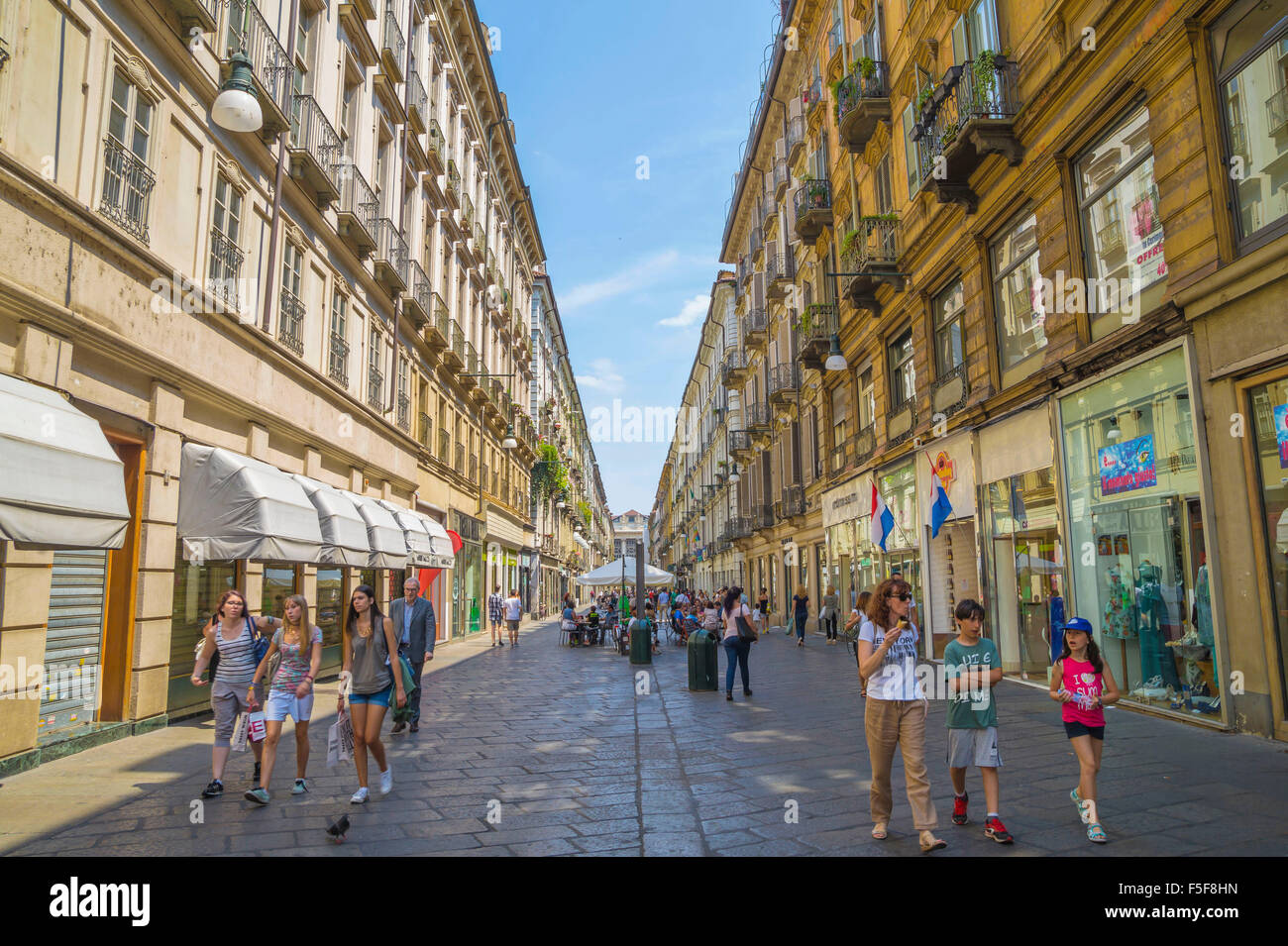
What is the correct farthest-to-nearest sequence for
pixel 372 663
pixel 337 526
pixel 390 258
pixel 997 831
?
pixel 390 258, pixel 337 526, pixel 372 663, pixel 997 831

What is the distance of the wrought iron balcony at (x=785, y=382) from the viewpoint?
29078mm

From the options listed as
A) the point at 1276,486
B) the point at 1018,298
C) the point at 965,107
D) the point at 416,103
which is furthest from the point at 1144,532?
the point at 416,103

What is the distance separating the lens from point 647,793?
6281mm

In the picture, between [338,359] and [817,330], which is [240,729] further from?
[817,330]

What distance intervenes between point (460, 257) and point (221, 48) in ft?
53.3

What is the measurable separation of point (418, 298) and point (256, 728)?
16.7 m

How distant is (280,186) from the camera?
12672mm

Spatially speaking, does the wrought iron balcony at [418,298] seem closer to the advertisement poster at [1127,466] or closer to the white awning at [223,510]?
the white awning at [223,510]

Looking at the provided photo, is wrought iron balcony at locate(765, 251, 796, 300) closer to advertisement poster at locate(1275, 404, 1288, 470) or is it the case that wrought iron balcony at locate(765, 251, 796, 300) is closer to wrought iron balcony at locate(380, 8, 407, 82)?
wrought iron balcony at locate(380, 8, 407, 82)

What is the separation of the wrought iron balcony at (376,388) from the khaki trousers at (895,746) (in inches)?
592

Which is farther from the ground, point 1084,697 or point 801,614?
point 1084,697

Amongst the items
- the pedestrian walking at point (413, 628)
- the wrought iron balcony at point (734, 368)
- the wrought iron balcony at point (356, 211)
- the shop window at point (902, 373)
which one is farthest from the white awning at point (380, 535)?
the wrought iron balcony at point (734, 368)

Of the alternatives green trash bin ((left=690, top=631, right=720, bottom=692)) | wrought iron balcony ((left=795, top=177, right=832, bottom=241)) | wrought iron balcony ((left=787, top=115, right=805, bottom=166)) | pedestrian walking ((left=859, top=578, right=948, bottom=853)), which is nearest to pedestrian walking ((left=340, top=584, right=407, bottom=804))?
pedestrian walking ((left=859, top=578, right=948, bottom=853))

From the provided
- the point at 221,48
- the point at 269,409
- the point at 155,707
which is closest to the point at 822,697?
the point at 155,707
